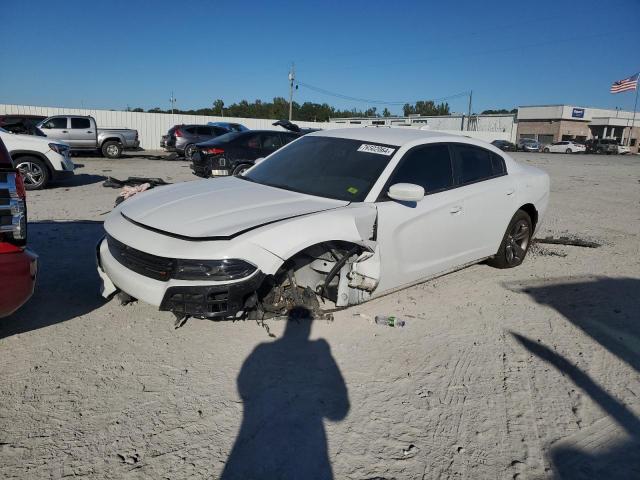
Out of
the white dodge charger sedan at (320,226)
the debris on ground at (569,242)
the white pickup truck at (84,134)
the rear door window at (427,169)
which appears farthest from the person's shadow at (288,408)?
the white pickup truck at (84,134)

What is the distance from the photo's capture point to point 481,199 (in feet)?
16.3

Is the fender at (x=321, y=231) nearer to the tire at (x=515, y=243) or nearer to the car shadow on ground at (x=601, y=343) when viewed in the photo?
the car shadow on ground at (x=601, y=343)

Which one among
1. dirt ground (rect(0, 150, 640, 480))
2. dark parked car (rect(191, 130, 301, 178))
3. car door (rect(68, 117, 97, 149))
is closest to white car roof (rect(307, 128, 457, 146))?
dirt ground (rect(0, 150, 640, 480))

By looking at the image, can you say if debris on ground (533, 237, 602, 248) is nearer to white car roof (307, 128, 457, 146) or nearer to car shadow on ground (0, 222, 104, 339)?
white car roof (307, 128, 457, 146)

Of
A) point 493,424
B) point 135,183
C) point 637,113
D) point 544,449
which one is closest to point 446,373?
point 493,424

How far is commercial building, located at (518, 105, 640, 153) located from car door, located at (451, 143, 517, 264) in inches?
2635

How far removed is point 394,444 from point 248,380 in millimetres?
1048

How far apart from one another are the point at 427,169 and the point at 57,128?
61.4 ft

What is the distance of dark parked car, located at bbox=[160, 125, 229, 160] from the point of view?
20.7 metres

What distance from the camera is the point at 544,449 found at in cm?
263

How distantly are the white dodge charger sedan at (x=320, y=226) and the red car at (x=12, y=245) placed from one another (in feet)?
2.14

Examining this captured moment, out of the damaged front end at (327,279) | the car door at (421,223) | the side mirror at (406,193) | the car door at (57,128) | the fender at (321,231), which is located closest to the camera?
the fender at (321,231)

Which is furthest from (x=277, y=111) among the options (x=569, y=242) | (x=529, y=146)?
(x=569, y=242)

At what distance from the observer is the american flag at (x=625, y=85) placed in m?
43.8
